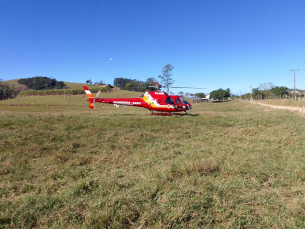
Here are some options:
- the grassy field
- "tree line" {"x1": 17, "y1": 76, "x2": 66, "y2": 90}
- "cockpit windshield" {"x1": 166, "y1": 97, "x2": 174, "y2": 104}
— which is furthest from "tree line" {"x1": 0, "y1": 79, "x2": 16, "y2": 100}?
the grassy field

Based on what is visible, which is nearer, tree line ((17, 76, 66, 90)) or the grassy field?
the grassy field

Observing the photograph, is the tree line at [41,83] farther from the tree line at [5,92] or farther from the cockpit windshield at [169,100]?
the cockpit windshield at [169,100]

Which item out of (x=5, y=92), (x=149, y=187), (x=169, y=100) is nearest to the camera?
(x=149, y=187)

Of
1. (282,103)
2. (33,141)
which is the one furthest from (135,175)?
(282,103)

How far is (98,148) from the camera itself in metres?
6.77

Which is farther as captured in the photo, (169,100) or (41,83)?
(41,83)

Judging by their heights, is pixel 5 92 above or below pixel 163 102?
above

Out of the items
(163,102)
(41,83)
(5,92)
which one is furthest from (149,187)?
(41,83)

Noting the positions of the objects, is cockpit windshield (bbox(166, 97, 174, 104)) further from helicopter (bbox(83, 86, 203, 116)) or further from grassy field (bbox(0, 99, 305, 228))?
grassy field (bbox(0, 99, 305, 228))

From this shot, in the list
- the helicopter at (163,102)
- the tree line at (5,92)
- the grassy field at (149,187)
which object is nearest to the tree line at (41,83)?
Answer: the tree line at (5,92)

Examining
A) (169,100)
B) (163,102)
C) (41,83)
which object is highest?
(41,83)

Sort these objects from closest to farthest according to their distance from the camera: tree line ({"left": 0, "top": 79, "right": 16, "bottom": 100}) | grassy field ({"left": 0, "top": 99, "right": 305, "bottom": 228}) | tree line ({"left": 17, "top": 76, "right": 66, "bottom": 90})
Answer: grassy field ({"left": 0, "top": 99, "right": 305, "bottom": 228}) < tree line ({"left": 0, "top": 79, "right": 16, "bottom": 100}) < tree line ({"left": 17, "top": 76, "right": 66, "bottom": 90})

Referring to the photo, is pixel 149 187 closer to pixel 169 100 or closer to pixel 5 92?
pixel 169 100

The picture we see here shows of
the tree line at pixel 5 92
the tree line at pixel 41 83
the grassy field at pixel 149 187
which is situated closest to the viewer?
the grassy field at pixel 149 187
